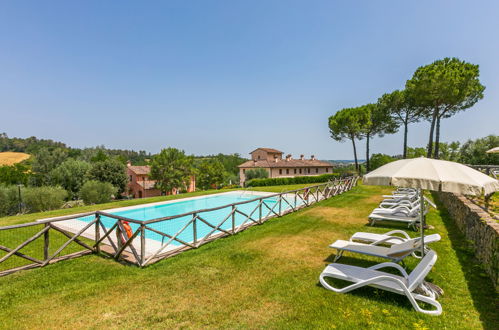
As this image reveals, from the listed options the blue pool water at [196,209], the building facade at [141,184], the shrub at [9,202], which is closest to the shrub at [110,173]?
the building facade at [141,184]

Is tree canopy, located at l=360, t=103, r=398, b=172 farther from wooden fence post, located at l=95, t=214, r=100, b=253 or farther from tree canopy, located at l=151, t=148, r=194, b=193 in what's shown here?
wooden fence post, located at l=95, t=214, r=100, b=253

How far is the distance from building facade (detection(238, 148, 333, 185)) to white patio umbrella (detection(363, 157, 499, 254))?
107 feet

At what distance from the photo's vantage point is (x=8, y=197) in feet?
66.7

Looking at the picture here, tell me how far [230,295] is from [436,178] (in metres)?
3.64

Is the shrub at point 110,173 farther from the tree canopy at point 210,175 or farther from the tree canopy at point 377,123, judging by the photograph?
the tree canopy at point 377,123

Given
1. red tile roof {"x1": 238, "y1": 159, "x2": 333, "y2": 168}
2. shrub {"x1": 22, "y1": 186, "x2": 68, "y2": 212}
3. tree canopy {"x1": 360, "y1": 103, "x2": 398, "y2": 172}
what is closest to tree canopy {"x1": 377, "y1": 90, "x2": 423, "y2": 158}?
tree canopy {"x1": 360, "y1": 103, "x2": 398, "y2": 172}

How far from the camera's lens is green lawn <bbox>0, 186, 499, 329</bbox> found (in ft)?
10.4

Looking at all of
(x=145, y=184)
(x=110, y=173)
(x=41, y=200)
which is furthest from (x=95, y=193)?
(x=145, y=184)

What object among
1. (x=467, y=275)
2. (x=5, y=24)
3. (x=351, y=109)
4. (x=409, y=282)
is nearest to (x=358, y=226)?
(x=467, y=275)

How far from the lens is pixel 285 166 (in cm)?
4028

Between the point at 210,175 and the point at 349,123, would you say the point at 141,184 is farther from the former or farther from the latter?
the point at 349,123

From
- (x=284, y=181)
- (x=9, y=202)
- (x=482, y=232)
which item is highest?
(x=482, y=232)

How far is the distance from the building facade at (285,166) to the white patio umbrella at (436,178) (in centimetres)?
3253

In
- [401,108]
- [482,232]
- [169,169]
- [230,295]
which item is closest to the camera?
[230,295]
